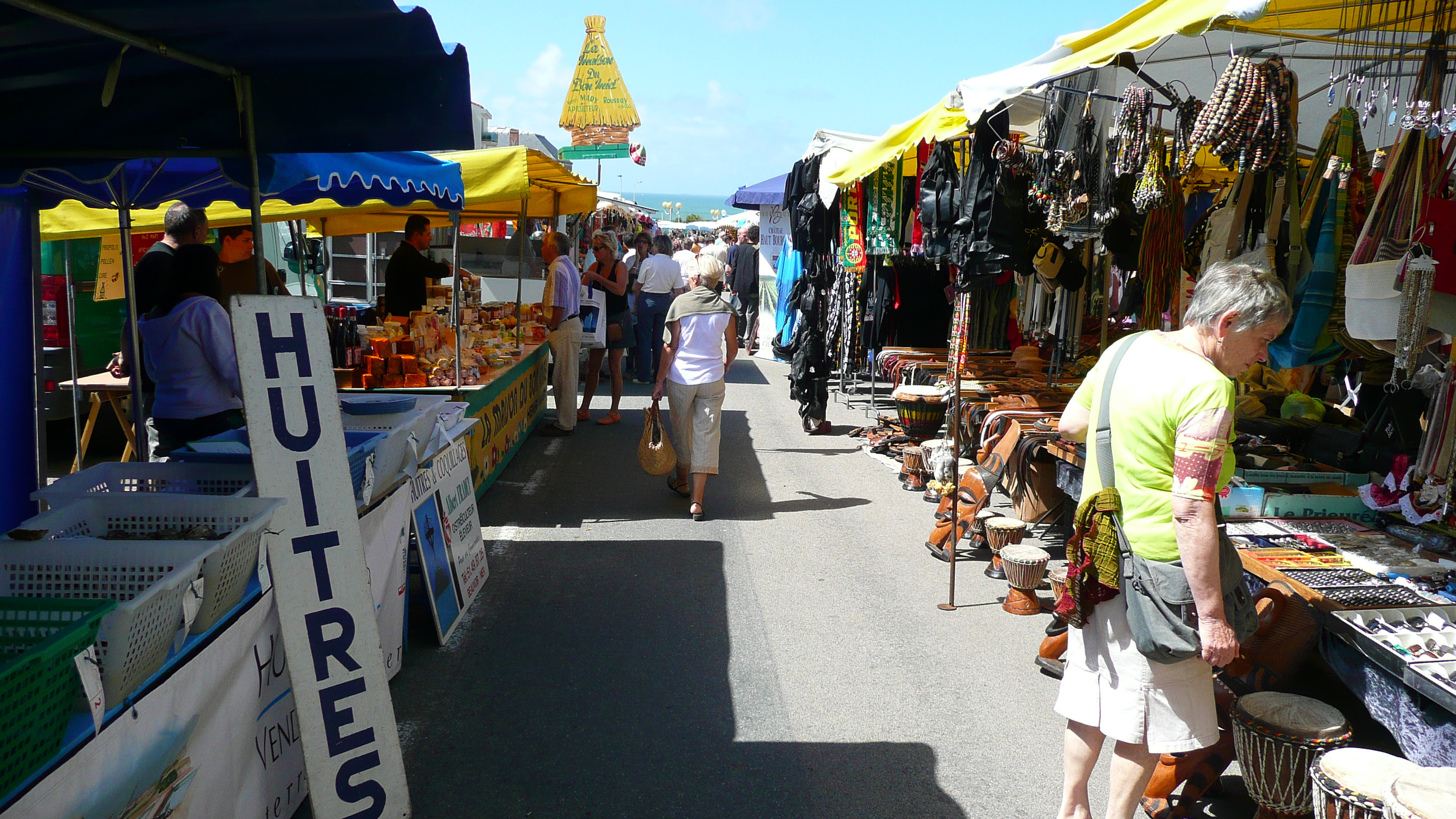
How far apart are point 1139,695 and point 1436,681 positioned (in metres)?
0.83

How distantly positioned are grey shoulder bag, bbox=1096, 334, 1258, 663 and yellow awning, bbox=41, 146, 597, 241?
4661mm

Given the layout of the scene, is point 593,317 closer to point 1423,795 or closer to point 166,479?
point 166,479

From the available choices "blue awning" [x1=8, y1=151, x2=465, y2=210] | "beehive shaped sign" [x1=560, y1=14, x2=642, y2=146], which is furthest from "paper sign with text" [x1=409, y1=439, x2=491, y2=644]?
"beehive shaped sign" [x1=560, y1=14, x2=642, y2=146]

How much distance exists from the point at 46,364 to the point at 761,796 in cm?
789

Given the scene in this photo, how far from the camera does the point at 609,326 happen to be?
37.7 ft

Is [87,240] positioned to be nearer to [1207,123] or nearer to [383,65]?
[383,65]

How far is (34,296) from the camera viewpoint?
450cm

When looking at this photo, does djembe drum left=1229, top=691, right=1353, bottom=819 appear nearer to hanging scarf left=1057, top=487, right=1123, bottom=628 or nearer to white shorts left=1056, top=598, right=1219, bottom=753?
white shorts left=1056, top=598, right=1219, bottom=753

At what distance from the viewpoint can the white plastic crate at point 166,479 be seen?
3.07 metres

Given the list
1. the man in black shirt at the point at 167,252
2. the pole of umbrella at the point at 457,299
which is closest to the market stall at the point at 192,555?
the man in black shirt at the point at 167,252

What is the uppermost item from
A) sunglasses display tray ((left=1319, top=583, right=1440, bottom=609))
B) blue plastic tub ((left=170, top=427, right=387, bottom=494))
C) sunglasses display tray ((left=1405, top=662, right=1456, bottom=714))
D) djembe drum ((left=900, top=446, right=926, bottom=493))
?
blue plastic tub ((left=170, top=427, right=387, bottom=494))

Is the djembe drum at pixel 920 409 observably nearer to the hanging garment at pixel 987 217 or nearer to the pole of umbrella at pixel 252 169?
the hanging garment at pixel 987 217

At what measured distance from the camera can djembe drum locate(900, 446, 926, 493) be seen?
812 cm

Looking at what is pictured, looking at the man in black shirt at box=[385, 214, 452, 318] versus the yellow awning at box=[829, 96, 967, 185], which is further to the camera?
the man in black shirt at box=[385, 214, 452, 318]
